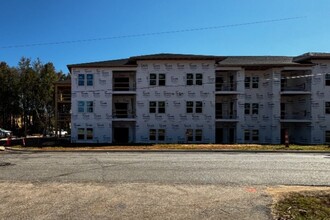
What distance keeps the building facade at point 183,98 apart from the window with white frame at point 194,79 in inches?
3.6

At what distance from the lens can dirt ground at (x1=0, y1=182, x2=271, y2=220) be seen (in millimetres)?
7449

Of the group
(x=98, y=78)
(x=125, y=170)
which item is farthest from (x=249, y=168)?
(x=98, y=78)

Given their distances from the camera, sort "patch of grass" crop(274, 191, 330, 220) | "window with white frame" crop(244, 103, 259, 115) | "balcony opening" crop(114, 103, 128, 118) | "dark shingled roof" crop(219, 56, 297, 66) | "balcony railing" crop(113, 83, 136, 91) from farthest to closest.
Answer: "window with white frame" crop(244, 103, 259, 115) → "balcony opening" crop(114, 103, 128, 118) → "balcony railing" crop(113, 83, 136, 91) → "dark shingled roof" crop(219, 56, 297, 66) → "patch of grass" crop(274, 191, 330, 220)

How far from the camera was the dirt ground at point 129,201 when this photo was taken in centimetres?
745

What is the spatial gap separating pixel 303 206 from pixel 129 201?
3676mm

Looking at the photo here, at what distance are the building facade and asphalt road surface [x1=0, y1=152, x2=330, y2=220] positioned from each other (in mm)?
28407

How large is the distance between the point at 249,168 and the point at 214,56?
93.6ft

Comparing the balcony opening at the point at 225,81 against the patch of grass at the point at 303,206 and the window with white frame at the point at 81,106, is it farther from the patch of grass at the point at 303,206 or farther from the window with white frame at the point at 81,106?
the patch of grass at the point at 303,206

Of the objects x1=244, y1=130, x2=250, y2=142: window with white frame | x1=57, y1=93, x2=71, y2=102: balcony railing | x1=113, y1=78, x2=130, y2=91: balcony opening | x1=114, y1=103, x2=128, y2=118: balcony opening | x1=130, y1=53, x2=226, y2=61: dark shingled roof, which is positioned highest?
x1=130, y1=53, x2=226, y2=61: dark shingled roof

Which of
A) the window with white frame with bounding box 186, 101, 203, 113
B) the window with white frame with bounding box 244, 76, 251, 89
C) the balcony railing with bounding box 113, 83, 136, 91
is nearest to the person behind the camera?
the window with white frame with bounding box 186, 101, 203, 113

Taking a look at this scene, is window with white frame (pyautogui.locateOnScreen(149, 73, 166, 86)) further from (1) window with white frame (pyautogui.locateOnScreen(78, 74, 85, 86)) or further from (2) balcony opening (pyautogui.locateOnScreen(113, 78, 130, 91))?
(1) window with white frame (pyautogui.locateOnScreen(78, 74, 85, 86))

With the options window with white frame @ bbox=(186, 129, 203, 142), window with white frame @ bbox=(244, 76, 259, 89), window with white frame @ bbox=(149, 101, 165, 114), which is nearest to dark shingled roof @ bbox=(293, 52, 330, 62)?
window with white frame @ bbox=(244, 76, 259, 89)

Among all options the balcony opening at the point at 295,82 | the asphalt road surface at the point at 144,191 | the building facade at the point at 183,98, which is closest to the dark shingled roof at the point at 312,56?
the building facade at the point at 183,98

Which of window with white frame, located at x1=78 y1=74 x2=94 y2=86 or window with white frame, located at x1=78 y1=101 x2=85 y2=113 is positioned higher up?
window with white frame, located at x1=78 y1=74 x2=94 y2=86
